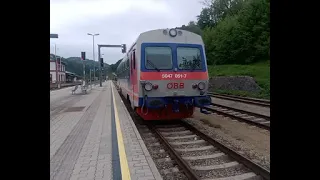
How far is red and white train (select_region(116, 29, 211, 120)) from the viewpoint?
925 centimetres

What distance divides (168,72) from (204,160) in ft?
12.9

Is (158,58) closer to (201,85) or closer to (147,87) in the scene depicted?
(147,87)

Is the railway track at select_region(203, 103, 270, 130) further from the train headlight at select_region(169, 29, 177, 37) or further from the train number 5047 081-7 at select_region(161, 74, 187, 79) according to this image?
the train headlight at select_region(169, 29, 177, 37)

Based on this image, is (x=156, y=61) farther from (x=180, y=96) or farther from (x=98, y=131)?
(x=98, y=131)

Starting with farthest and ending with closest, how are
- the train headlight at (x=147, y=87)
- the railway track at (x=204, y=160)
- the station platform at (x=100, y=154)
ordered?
the train headlight at (x=147, y=87) → the railway track at (x=204, y=160) → the station platform at (x=100, y=154)

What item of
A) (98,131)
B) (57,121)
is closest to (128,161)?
(98,131)

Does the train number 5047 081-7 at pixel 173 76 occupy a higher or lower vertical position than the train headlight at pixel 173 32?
lower

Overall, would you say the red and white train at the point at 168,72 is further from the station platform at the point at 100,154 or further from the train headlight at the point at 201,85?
the station platform at the point at 100,154

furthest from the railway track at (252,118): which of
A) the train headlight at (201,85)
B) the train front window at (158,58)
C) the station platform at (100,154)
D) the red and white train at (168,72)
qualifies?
the station platform at (100,154)

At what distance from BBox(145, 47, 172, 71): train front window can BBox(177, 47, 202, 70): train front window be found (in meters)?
0.34

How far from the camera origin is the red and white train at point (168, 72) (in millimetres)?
9250

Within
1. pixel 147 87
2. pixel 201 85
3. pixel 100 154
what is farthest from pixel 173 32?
pixel 100 154

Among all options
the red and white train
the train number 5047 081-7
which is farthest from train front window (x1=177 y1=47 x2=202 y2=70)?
the train number 5047 081-7
